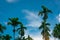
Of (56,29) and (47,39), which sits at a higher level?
(56,29)

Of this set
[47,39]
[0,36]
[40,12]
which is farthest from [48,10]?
[0,36]

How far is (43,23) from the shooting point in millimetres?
91000

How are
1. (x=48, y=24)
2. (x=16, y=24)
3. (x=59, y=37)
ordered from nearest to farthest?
(x=48, y=24)
(x=16, y=24)
(x=59, y=37)

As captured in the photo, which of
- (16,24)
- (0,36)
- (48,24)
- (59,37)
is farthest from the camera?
(0,36)

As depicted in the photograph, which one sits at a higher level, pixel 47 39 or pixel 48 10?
pixel 48 10

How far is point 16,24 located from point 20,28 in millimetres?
13153

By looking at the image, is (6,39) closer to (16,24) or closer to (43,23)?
(16,24)

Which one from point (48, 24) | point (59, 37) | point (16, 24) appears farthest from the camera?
point (59, 37)

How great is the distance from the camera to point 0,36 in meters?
117

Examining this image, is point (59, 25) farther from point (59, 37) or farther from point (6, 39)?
point (6, 39)

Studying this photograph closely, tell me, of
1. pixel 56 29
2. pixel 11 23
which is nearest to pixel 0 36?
pixel 11 23

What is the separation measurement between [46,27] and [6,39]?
2878cm

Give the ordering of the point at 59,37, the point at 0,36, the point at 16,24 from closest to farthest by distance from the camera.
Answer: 1. the point at 16,24
2. the point at 59,37
3. the point at 0,36

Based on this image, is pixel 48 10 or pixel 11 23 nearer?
pixel 48 10
